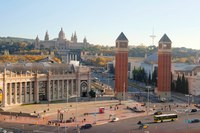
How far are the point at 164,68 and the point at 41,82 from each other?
32.5 meters

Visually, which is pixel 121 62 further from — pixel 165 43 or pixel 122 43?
pixel 165 43

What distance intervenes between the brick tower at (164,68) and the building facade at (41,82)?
1938cm

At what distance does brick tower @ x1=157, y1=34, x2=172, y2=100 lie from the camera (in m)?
88.2

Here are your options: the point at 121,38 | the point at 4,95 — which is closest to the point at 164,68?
the point at 121,38

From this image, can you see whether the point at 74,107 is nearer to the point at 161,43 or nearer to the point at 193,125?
the point at 193,125

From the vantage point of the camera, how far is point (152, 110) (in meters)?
69.5

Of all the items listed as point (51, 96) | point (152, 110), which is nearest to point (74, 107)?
point (51, 96)

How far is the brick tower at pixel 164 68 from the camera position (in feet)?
290

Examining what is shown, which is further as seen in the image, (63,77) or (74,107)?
(63,77)

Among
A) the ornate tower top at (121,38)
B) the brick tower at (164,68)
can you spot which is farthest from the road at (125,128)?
the ornate tower top at (121,38)

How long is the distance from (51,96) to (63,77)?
17.9ft

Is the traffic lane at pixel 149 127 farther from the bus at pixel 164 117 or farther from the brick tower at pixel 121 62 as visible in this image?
the brick tower at pixel 121 62

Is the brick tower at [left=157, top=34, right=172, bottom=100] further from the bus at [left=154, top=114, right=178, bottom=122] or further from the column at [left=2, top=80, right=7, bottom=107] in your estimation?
the column at [left=2, top=80, right=7, bottom=107]

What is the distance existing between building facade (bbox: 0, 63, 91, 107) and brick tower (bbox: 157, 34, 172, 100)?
1938 centimetres
